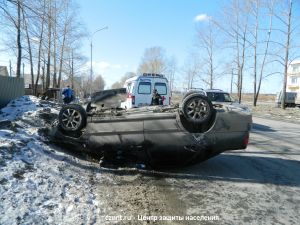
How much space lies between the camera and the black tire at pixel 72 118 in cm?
736

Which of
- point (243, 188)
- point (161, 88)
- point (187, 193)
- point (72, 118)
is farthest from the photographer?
point (161, 88)

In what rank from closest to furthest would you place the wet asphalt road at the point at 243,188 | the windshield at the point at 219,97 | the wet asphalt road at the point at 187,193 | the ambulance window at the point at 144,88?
the wet asphalt road at the point at 187,193 → the wet asphalt road at the point at 243,188 → the windshield at the point at 219,97 → the ambulance window at the point at 144,88

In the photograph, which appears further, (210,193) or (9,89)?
(9,89)

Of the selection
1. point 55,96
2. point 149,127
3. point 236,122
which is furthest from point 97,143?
point 55,96

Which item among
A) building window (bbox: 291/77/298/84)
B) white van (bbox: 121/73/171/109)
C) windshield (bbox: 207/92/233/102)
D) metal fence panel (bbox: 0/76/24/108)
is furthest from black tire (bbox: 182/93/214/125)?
building window (bbox: 291/77/298/84)

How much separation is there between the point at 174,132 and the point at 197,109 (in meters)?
0.63

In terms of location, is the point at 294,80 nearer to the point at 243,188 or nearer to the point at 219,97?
the point at 219,97

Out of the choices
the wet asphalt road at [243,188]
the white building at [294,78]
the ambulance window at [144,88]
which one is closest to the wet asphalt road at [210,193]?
the wet asphalt road at [243,188]

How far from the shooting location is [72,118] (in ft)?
24.5

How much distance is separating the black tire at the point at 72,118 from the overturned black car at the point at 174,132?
0.26 metres

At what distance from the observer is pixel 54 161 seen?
6852 millimetres

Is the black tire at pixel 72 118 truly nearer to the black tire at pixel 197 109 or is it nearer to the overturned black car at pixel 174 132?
Answer: the overturned black car at pixel 174 132

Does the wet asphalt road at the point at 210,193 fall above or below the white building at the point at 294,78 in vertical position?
below

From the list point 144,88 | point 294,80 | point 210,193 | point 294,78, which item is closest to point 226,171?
point 210,193
